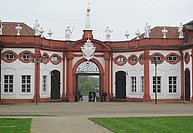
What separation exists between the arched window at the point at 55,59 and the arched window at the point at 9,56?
4.45 metres

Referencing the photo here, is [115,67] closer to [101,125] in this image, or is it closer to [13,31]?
[13,31]

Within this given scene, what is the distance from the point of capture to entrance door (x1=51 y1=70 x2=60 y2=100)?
155ft

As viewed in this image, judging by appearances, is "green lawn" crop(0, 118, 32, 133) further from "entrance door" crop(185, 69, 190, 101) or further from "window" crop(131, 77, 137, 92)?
"window" crop(131, 77, 137, 92)

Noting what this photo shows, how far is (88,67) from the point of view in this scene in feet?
157

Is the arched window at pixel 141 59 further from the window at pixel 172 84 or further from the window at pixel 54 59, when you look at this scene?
the window at pixel 54 59

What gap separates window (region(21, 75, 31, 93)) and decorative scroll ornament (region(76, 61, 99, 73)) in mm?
6056

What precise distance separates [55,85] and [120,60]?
759 centimetres

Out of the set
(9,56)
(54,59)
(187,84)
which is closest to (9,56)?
(9,56)

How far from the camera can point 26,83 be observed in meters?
43.4

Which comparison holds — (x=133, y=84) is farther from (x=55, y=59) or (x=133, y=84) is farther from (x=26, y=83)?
(x=26, y=83)

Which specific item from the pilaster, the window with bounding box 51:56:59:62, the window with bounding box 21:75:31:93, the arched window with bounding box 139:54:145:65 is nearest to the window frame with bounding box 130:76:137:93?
the arched window with bounding box 139:54:145:65

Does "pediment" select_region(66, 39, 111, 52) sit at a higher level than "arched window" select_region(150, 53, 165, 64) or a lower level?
higher

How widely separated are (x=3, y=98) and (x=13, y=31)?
24.8 feet

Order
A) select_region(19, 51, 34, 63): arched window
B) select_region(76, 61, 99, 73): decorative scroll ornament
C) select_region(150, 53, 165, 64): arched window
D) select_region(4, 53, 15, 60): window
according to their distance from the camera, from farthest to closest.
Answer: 1. select_region(76, 61, 99, 73): decorative scroll ornament
2. select_region(150, 53, 165, 64): arched window
3. select_region(19, 51, 34, 63): arched window
4. select_region(4, 53, 15, 60): window
